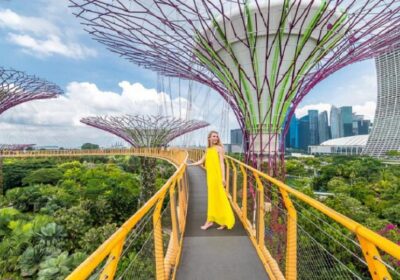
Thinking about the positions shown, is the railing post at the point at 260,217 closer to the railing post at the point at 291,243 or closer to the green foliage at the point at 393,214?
the railing post at the point at 291,243

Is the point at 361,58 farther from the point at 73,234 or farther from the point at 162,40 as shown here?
the point at 73,234

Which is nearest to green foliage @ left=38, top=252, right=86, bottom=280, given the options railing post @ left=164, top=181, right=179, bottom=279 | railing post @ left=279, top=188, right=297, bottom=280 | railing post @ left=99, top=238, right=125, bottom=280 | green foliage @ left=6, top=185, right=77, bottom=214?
railing post @ left=164, top=181, right=179, bottom=279

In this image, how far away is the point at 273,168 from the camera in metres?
9.34

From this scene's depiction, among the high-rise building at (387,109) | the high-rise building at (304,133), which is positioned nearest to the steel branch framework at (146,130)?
the high-rise building at (387,109)

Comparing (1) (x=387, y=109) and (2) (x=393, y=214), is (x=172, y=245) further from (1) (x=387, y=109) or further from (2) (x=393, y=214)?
(1) (x=387, y=109)

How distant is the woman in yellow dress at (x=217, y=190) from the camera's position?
4793mm

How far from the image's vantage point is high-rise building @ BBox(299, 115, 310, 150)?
149300mm

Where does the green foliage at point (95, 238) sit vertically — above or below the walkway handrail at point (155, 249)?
below

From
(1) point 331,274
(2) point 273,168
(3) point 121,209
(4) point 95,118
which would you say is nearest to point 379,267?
(1) point 331,274

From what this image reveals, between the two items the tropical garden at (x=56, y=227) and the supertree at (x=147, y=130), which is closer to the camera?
the tropical garden at (x=56, y=227)

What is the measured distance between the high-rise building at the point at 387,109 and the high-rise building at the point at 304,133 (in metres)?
66.5

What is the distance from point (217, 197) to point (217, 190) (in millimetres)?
108

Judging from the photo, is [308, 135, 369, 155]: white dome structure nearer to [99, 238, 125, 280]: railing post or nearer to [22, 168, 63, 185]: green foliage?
[22, 168, 63, 185]: green foliage

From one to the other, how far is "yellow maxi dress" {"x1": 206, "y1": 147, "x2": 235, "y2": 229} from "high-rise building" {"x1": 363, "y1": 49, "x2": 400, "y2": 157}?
260ft
